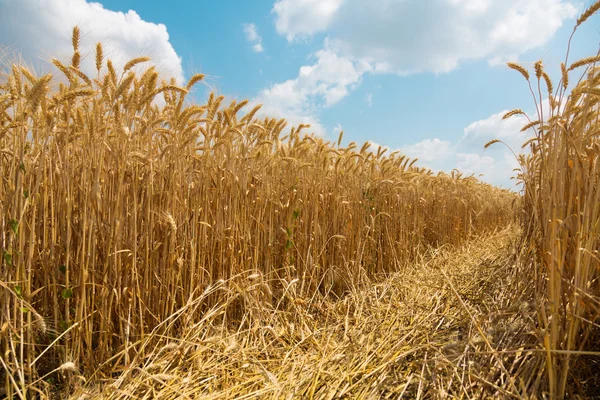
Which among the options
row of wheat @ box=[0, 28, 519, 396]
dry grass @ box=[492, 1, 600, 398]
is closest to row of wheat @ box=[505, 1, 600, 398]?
dry grass @ box=[492, 1, 600, 398]

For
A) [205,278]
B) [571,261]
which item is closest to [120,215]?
[205,278]

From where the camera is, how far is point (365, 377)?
1516mm

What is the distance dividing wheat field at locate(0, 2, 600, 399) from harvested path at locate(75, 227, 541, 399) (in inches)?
0.4

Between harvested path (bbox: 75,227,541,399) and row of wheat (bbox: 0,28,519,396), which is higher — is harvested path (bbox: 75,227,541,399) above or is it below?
below

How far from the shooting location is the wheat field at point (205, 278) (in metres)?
1.29

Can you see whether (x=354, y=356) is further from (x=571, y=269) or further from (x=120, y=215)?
(x=120, y=215)

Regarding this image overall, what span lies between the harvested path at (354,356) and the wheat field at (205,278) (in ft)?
0.04

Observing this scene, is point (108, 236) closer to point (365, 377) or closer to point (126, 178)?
point (126, 178)

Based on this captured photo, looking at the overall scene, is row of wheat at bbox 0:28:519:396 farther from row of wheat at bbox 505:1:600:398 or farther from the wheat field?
row of wheat at bbox 505:1:600:398

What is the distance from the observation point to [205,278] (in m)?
1.93

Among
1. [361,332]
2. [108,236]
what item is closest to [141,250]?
[108,236]

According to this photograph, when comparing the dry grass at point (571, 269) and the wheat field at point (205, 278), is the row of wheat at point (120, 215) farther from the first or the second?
the dry grass at point (571, 269)

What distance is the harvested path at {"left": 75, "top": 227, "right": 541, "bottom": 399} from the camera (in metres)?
1.39

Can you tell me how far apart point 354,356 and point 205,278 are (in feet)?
2.81
